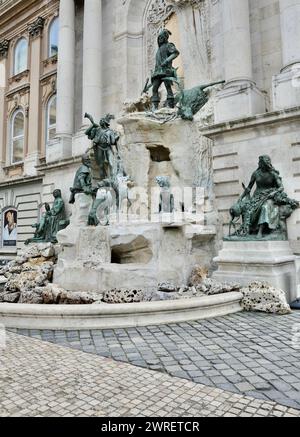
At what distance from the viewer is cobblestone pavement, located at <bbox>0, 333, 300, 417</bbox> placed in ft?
9.99

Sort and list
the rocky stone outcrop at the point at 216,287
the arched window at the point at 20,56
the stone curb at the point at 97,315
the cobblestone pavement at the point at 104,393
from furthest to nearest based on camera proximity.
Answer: the arched window at the point at 20,56, the rocky stone outcrop at the point at 216,287, the stone curb at the point at 97,315, the cobblestone pavement at the point at 104,393

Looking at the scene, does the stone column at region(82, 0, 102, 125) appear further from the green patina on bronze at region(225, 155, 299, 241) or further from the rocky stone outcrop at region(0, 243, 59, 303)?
the green patina on bronze at region(225, 155, 299, 241)

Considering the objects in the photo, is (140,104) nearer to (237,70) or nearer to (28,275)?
(237,70)

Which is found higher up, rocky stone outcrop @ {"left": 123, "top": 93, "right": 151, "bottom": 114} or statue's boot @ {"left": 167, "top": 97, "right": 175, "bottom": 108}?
rocky stone outcrop @ {"left": 123, "top": 93, "right": 151, "bottom": 114}

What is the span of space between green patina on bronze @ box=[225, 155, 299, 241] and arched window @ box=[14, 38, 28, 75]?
66.7 feet

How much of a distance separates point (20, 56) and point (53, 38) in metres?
3.70

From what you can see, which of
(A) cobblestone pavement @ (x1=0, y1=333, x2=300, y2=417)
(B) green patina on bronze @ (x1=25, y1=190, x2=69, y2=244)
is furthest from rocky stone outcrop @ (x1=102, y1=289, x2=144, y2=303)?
(B) green patina on bronze @ (x1=25, y1=190, x2=69, y2=244)

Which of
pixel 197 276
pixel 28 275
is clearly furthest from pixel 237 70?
pixel 28 275

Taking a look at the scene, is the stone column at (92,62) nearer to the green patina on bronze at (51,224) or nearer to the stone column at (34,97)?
the green patina on bronze at (51,224)

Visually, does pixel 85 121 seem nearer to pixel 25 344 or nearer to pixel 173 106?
pixel 173 106

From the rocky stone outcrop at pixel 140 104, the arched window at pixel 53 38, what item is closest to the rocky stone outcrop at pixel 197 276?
the rocky stone outcrop at pixel 140 104

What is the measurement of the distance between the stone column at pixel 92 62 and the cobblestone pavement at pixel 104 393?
14.7 metres

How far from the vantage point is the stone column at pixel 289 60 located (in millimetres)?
10578
